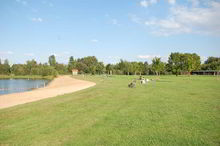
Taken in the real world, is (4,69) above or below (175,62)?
below

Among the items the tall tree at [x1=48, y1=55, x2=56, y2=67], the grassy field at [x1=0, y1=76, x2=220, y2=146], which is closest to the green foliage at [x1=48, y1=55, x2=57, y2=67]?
the tall tree at [x1=48, y1=55, x2=56, y2=67]

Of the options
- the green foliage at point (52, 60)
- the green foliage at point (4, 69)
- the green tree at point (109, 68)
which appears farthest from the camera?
the green foliage at point (52, 60)

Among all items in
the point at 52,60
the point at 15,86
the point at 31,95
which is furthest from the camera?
the point at 52,60

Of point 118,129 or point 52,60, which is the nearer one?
point 118,129

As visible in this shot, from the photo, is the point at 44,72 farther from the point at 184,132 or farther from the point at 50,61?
the point at 184,132

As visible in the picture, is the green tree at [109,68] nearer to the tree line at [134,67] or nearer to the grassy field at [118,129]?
the tree line at [134,67]

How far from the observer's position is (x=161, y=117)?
751 cm

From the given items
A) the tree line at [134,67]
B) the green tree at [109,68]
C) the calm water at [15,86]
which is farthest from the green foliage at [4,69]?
the green tree at [109,68]

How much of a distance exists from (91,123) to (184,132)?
3635mm

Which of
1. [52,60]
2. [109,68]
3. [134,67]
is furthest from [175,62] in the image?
[52,60]

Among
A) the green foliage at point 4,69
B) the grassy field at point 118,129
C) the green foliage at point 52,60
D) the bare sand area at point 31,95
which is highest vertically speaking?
the green foliage at point 52,60

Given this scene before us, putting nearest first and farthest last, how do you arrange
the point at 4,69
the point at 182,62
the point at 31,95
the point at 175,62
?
1. the point at 31,95
2. the point at 182,62
3. the point at 175,62
4. the point at 4,69

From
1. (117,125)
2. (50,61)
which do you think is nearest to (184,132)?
(117,125)

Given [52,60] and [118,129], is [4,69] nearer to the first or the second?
[52,60]
